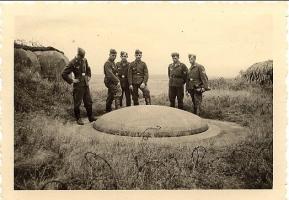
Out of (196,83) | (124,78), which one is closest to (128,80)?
(124,78)

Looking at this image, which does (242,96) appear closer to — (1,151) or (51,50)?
(51,50)

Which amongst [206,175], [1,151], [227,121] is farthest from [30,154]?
[227,121]

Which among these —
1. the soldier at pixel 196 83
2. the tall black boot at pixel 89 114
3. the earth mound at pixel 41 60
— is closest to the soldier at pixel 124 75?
the tall black boot at pixel 89 114

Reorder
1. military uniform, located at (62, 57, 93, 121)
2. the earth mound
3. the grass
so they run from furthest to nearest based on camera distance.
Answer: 1. military uniform, located at (62, 57, 93, 121)
2. the earth mound
3. the grass

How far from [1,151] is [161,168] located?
86.1 inches

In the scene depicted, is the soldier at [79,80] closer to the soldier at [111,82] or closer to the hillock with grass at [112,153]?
the hillock with grass at [112,153]

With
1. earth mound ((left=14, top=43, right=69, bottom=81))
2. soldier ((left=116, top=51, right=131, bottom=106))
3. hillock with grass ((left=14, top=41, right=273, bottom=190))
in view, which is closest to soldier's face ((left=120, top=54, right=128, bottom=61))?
soldier ((left=116, top=51, right=131, bottom=106))

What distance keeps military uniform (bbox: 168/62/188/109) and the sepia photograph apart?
15mm

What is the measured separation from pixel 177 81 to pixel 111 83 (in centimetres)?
96

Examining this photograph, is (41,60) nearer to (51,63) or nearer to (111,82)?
(51,63)

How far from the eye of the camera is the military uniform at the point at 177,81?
21.5ft

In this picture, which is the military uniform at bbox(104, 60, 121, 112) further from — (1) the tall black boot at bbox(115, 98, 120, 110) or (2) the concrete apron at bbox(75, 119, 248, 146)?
(2) the concrete apron at bbox(75, 119, 248, 146)

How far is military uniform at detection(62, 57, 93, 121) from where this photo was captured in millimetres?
6465

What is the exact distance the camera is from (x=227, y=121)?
6.77 meters
